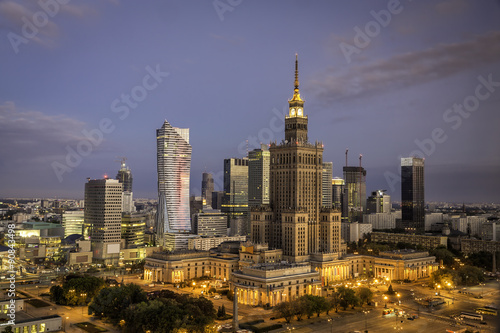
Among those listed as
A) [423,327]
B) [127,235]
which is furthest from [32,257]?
[423,327]

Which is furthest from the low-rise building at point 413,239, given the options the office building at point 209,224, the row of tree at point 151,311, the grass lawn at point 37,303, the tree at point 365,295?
the grass lawn at point 37,303

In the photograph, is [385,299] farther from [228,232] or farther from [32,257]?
[228,232]

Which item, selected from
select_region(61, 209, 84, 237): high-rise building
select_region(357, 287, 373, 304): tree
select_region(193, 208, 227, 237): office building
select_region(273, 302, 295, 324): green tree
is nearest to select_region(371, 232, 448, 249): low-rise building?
select_region(193, 208, 227, 237): office building

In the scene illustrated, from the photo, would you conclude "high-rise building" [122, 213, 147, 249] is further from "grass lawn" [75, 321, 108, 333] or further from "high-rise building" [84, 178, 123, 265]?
"grass lawn" [75, 321, 108, 333]

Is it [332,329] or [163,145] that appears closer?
[332,329]

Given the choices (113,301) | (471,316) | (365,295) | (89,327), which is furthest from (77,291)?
(471,316)
